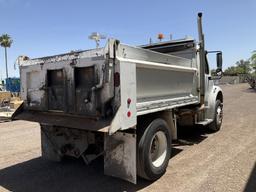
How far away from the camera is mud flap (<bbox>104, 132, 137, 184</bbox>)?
13.2ft

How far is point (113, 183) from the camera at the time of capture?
4.48 metres

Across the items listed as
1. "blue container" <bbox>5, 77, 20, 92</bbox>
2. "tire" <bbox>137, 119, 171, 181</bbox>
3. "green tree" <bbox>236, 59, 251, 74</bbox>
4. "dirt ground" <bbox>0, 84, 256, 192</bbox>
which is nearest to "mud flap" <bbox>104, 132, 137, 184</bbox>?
"tire" <bbox>137, 119, 171, 181</bbox>

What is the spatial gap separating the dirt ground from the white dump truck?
316 millimetres

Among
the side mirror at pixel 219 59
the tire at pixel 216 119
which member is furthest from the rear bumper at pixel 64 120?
the tire at pixel 216 119

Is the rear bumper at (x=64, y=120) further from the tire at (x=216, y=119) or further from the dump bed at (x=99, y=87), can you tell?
the tire at (x=216, y=119)

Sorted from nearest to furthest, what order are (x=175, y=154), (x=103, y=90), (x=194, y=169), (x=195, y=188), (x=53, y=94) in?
(x=103, y=90), (x=195, y=188), (x=53, y=94), (x=194, y=169), (x=175, y=154)

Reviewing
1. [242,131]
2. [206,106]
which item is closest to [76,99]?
[206,106]

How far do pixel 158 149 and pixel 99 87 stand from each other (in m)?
1.77

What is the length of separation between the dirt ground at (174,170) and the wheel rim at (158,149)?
0.30 m

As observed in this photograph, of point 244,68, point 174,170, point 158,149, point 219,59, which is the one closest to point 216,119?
point 219,59

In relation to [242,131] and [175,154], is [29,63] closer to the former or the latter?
[175,154]

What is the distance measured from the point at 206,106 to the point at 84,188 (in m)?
4.27

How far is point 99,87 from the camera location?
3.82 metres

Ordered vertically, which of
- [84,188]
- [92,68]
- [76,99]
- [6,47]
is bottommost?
[84,188]
